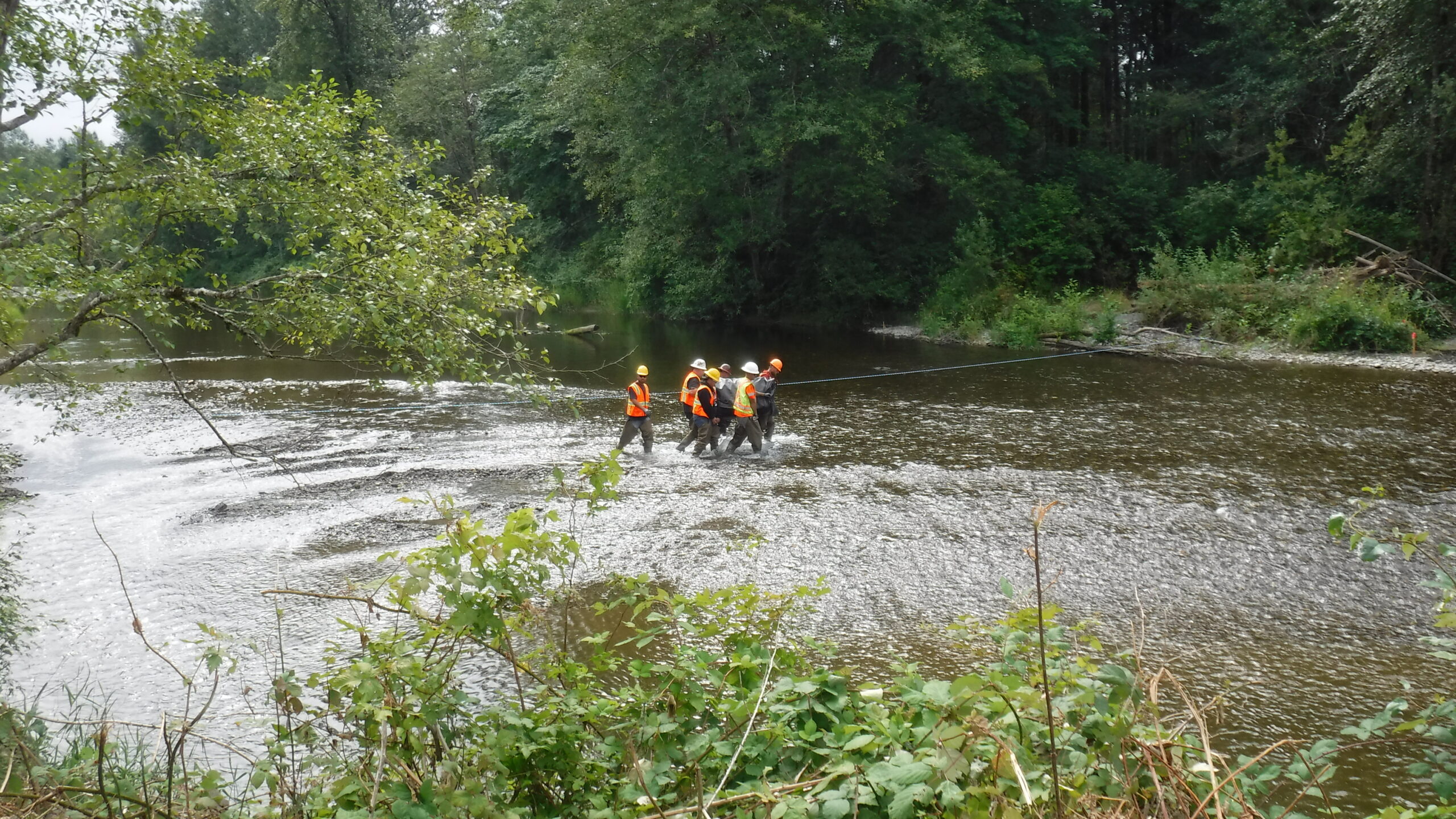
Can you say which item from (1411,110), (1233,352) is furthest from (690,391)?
(1411,110)

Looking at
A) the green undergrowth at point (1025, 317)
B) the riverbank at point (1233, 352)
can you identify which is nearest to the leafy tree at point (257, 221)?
the riverbank at point (1233, 352)

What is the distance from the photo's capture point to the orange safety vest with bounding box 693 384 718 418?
49.6ft

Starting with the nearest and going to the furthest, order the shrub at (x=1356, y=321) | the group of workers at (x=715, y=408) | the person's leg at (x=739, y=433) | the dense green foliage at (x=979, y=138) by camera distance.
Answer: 1. the group of workers at (x=715, y=408)
2. the person's leg at (x=739, y=433)
3. the shrub at (x=1356, y=321)
4. the dense green foliage at (x=979, y=138)

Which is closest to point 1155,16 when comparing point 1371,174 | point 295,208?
point 1371,174

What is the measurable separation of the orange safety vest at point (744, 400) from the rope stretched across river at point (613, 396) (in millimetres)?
4045

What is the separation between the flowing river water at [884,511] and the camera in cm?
843

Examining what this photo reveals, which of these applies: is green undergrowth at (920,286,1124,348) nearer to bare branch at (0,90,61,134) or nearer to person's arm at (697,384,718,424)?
person's arm at (697,384,718,424)

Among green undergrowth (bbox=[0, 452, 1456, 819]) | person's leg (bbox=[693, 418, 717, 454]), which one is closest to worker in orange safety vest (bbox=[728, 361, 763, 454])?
person's leg (bbox=[693, 418, 717, 454])

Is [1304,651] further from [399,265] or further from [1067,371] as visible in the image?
[1067,371]

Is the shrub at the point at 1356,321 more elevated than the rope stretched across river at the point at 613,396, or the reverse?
the shrub at the point at 1356,321

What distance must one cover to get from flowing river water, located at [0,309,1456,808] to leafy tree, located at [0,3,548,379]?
1.77m

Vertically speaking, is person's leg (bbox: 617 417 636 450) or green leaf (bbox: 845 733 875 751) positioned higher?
green leaf (bbox: 845 733 875 751)

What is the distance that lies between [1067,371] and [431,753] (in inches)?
811

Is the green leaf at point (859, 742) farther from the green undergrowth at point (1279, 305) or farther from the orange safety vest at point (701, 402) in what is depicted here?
the green undergrowth at point (1279, 305)
